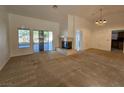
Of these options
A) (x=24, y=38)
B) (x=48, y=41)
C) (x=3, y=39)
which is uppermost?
(x=24, y=38)

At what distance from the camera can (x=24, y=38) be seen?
670 cm

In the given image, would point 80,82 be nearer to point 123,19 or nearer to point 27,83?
point 27,83

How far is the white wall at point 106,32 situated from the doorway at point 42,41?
4721mm

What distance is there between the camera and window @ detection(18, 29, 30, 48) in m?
6.44

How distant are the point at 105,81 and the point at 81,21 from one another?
665cm

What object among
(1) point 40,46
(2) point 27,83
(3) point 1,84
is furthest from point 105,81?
(1) point 40,46

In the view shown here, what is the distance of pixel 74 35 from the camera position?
7859 mm

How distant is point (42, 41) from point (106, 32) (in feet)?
20.0

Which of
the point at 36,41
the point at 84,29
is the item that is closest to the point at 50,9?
the point at 36,41

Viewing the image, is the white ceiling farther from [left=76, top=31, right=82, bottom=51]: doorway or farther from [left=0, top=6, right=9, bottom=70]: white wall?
[left=76, top=31, right=82, bottom=51]: doorway

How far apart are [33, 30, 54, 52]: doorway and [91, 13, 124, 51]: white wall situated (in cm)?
472

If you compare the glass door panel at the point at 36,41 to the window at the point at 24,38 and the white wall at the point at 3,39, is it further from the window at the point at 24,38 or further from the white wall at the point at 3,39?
the white wall at the point at 3,39

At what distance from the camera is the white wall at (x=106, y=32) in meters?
7.91

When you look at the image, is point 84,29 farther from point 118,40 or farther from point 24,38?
point 24,38
